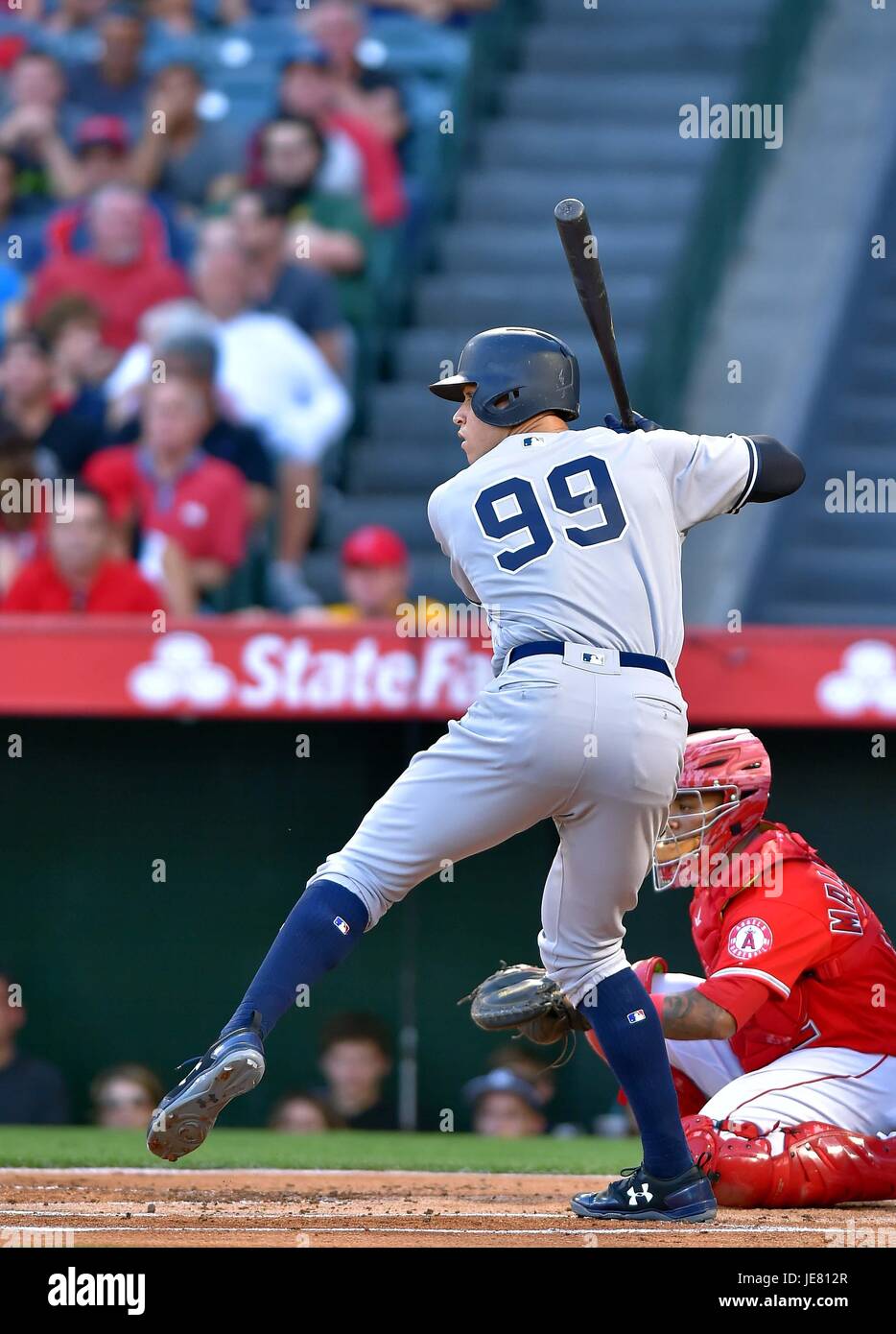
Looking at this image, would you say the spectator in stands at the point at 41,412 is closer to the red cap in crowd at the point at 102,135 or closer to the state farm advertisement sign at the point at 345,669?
Result: the red cap in crowd at the point at 102,135

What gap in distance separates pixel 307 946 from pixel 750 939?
37.8 inches

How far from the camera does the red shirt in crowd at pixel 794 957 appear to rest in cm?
379

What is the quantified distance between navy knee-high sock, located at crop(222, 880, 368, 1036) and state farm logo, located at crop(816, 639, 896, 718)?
3.43 metres

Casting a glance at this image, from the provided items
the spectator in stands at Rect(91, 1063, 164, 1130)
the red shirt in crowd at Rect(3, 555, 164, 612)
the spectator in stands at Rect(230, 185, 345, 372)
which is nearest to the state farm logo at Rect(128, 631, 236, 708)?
the red shirt in crowd at Rect(3, 555, 164, 612)

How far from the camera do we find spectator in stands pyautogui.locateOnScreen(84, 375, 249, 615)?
771 centimetres

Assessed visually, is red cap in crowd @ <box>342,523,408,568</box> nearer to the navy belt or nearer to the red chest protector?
the red chest protector

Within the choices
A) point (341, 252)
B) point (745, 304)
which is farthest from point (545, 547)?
point (745, 304)

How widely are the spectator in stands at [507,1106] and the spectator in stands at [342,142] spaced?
4392 mm

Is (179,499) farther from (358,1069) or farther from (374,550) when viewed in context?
(358,1069)

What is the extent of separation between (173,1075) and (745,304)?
200 inches

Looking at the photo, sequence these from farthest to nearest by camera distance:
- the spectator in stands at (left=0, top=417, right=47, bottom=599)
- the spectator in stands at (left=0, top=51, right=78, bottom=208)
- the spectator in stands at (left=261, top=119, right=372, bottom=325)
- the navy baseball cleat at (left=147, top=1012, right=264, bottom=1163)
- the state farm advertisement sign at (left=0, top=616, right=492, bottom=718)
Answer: the spectator in stands at (left=0, top=51, right=78, bottom=208), the spectator in stands at (left=261, top=119, right=372, bottom=325), the spectator in stands at (left=0, top=417, right=47, bottom=599), the state farm advertisement sign at (left=0, top=616, right=492, bottom=718), the navy baseball cleat at (left=147, top=1012, right=264, bottom=1163)

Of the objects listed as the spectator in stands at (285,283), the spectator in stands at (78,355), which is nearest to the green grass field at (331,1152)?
the spectator in stands at (78,355)

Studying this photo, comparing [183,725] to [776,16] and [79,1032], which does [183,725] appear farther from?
[776,16]

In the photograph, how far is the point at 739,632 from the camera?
6551 millimetres
